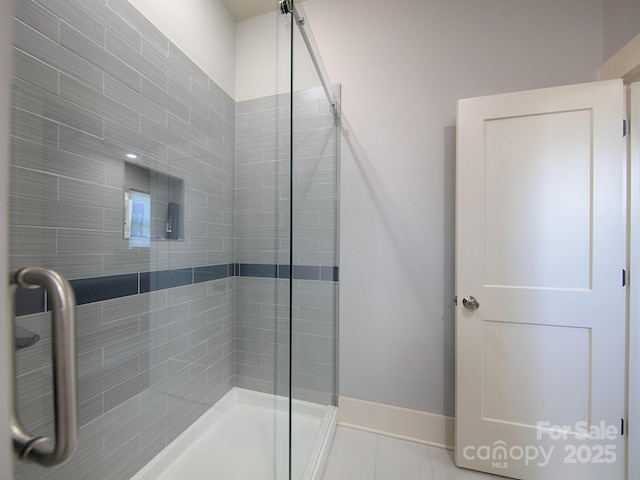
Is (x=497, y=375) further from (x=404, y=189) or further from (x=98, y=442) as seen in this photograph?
(x=98, y=442)

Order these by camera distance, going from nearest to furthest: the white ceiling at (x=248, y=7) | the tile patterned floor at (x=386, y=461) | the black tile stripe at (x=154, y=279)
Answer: the black tile stripe at (x=154, y=279) < the tile patterned floor at (x=386, y=461) < the white ceiling at (x=248, y=7)

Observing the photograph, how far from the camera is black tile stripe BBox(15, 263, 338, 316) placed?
2.32 feet

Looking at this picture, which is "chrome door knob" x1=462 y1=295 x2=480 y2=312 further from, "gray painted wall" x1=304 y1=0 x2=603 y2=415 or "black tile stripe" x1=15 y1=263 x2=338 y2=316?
"black tile stripe" x1=15 y1=263 x2=338 y2=316

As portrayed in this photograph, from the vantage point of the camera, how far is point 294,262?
4.27 feet

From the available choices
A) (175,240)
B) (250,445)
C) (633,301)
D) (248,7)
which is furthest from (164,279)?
(633,301)

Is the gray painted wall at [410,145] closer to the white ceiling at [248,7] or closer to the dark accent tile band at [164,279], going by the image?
the white ceiling at [248,7]

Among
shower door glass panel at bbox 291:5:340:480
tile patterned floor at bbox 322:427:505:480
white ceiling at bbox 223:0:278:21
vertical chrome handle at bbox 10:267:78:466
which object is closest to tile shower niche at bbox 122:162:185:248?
shower door glass panel at bbox 291:5:340:480

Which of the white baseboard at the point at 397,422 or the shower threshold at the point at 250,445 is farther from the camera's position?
the white baseboard at the point at 397,422

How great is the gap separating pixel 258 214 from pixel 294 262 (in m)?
0.45

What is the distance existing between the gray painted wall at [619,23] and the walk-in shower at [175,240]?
1404 millimetres

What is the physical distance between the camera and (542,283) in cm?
125

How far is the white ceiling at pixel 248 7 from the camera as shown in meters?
1.54

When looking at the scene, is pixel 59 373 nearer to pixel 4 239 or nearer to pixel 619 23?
pixel 4 239

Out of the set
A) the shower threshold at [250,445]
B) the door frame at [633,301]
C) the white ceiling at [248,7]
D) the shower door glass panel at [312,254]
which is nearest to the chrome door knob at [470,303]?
the door frame at [633,301]
